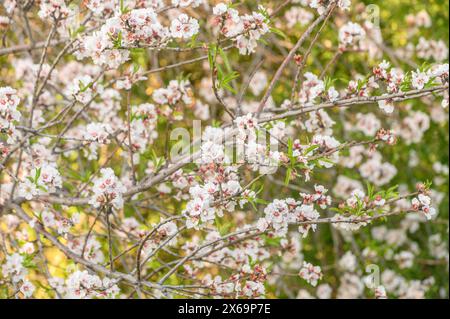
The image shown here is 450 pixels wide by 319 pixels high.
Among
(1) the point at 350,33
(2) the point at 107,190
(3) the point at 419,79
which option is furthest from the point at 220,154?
(1) the point at 350,33

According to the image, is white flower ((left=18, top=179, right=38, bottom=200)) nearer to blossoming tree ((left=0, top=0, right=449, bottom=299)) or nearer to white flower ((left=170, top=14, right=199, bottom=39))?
blossoming tree ((left=0, top=0, right=449, bottom=299))

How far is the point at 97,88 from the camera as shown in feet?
9.12

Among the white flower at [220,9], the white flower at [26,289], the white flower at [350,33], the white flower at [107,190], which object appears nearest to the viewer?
the white flower at [220,9]

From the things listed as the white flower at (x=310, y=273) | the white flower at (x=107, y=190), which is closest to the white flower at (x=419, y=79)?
the white flower at (x=310, y=273)

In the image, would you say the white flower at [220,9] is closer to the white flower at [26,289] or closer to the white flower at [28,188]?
the white flower at [28,188]

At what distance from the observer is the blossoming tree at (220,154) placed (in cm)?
235

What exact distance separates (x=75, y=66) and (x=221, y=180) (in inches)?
85.5

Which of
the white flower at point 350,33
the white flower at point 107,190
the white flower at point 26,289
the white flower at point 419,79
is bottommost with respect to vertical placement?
the white flower at point 26,289

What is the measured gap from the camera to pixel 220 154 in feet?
7.39

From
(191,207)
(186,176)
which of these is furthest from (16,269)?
(191,207)

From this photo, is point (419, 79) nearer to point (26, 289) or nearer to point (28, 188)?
point (28, 188)

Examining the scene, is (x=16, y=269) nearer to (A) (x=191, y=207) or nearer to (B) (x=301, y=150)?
(A) (x=191, y=207)

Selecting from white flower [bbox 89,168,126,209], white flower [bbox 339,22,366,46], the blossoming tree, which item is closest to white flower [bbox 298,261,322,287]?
the blossoming tree
